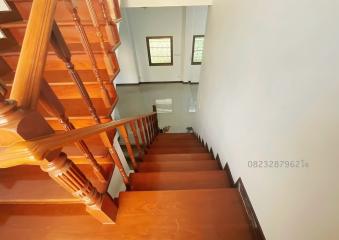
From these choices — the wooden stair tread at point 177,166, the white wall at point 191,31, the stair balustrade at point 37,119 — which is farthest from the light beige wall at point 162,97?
the stair balustrade at point 37,119

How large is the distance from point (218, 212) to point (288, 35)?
40.7 inches

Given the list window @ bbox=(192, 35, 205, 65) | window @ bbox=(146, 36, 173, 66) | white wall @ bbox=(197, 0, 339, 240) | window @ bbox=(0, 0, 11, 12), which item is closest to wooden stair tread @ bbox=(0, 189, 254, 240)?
white wall @ bbox=(197, 0, 339, 240)

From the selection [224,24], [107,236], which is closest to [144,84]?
[224,24]

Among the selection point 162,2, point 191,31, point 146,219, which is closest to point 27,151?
point 146,219

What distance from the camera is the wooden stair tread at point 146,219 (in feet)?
3.18

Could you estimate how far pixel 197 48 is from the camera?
5375 mm

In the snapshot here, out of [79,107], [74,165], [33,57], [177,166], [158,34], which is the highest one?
[33,57]

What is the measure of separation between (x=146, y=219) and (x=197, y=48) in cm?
532

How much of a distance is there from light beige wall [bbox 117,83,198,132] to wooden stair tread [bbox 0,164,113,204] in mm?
4035

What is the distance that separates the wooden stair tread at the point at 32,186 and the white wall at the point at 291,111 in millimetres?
960

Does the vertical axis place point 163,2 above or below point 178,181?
above

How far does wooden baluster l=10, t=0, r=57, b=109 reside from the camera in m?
0.45

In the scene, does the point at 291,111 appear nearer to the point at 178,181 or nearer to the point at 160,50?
the point at 178,181

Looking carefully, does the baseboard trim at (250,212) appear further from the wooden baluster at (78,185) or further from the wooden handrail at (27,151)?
the wooden handrail at (27,151)
